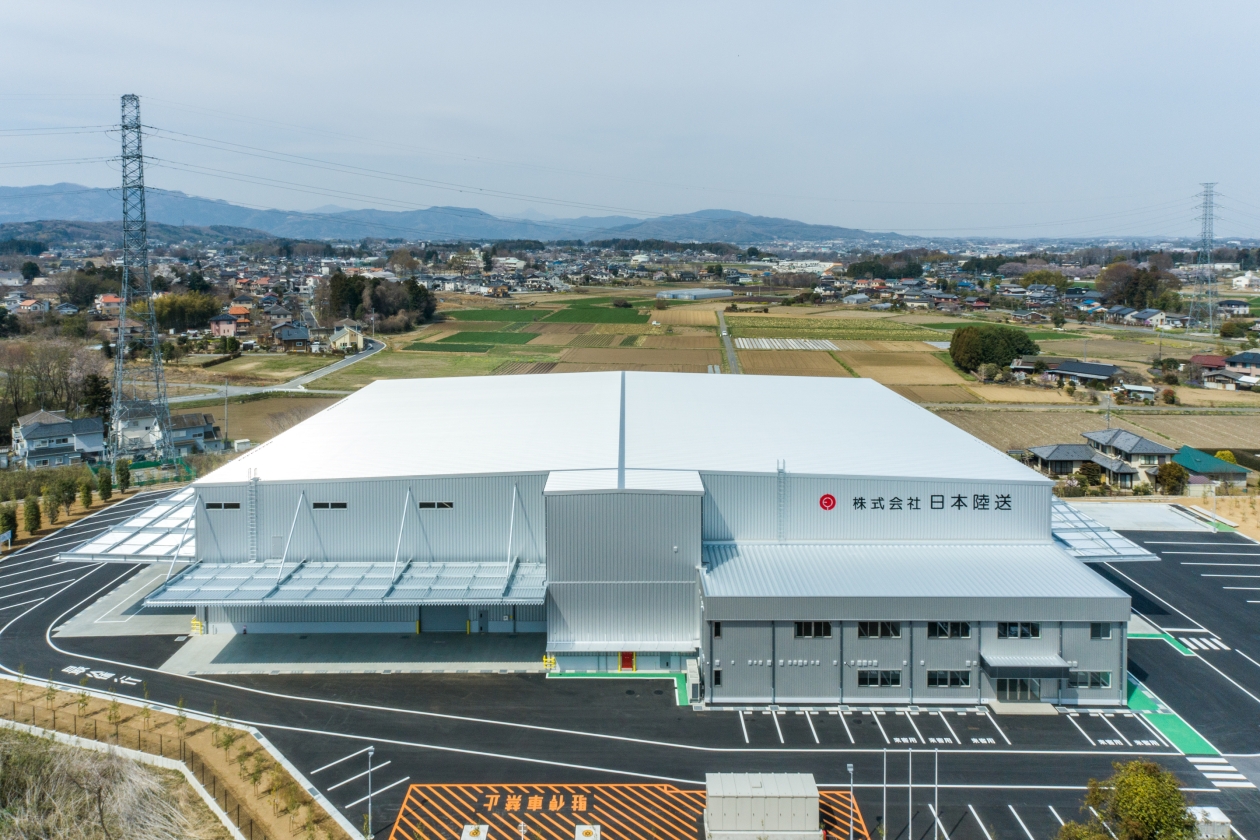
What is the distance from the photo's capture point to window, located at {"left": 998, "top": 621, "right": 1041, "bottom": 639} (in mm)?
18625

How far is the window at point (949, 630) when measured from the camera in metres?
18.6

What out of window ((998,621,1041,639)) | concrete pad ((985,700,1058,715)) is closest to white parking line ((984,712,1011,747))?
concrete pad ((985,700,1058,715))

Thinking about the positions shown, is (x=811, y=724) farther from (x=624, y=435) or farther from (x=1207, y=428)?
(x=1207, y=428)

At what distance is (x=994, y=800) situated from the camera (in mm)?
15117

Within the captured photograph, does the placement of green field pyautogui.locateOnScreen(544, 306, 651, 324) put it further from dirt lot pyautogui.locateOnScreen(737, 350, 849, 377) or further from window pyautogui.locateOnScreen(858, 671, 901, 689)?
window pyautogui.locateOnScreen(858, 671, 901, 689)

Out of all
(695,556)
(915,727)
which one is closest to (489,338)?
(695,556)

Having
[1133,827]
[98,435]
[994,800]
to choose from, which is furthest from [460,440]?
[98,435]

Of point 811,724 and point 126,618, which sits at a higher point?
point 126,618

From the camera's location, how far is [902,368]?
6400 centimetres

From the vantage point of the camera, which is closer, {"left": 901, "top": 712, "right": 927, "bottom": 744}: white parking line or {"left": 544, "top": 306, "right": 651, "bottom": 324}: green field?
{"left": 901, "top": 712, "right": 927, "bottom": 744}: white parking line

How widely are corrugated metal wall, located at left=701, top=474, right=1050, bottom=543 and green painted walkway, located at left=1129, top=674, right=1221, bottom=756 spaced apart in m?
4.54

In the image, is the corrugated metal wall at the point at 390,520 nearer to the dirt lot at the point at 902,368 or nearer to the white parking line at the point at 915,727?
the white parking line at the point at 915,727

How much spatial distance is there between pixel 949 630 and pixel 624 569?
7051 mm

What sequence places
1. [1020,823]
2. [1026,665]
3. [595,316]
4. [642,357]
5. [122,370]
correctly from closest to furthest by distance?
[1020,823] → [1026,665] → [122,370] → [642,357] → [595,316]
